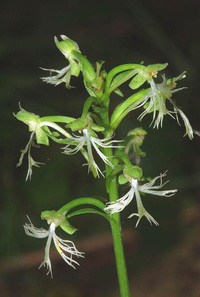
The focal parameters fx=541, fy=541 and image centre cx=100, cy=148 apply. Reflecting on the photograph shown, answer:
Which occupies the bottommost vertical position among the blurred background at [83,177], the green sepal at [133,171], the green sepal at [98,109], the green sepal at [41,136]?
the green sepal at [133,171]

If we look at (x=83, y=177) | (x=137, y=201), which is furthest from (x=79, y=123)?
(x=83, y=177)

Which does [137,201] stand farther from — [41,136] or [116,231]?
[41,136]

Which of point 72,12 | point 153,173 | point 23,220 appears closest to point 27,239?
point 23,220

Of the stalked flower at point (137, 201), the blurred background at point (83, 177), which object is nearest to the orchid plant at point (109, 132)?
the stalked flower at point (137, 201)

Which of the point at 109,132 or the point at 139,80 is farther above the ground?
the point at 139,80

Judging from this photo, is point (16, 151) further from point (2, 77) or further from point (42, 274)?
point (42, 274)

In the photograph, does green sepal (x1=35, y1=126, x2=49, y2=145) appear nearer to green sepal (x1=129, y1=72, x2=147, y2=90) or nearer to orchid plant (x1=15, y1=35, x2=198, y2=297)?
orchid plant (x1=15, y1=35, x2=198, y2=297)

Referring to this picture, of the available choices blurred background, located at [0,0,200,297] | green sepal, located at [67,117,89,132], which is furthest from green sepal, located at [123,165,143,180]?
blurred background, located at [0,0,200,297]

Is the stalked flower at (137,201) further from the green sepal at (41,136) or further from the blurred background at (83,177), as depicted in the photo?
the blurred background at (83,177)
